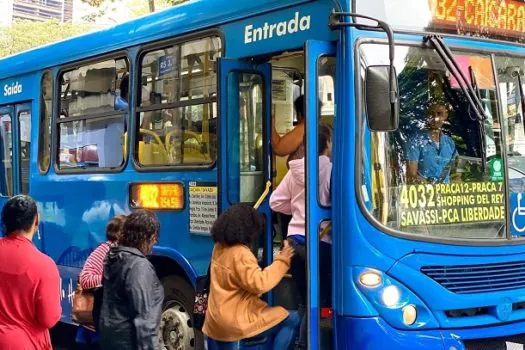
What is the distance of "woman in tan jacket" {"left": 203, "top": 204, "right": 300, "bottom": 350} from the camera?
4059 millimetres

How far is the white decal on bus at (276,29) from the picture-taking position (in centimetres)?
448

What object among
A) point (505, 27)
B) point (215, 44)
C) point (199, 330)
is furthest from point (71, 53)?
point (505, 27)

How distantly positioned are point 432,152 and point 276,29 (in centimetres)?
129

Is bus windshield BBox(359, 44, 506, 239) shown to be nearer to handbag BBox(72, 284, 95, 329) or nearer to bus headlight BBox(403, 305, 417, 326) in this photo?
bus headlight BBox(403, 305, 417, 326)

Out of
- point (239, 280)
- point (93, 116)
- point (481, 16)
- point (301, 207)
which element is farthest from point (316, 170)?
point (93, 116)

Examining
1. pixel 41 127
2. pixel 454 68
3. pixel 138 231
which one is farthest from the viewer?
pixel 41 127

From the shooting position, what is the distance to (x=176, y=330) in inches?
219

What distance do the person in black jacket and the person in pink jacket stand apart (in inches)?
41.8

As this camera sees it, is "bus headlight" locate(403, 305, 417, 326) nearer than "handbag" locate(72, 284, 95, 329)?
Yes

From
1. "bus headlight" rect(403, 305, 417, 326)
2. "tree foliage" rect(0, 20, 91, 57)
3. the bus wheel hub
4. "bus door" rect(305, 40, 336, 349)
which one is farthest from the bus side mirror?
"tree foliage" rect(0, 20, 91, 57)

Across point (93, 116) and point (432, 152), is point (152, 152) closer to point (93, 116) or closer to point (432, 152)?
point (93, 116)

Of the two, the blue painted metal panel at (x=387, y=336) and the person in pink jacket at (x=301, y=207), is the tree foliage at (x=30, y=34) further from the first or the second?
the blue painted metal panel at (x=387, y=336)

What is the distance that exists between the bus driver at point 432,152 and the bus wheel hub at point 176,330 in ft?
7.29

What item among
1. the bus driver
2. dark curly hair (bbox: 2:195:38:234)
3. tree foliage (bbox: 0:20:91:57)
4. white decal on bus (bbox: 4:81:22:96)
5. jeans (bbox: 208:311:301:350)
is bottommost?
jeans (bbox: 208:311:301:350)
